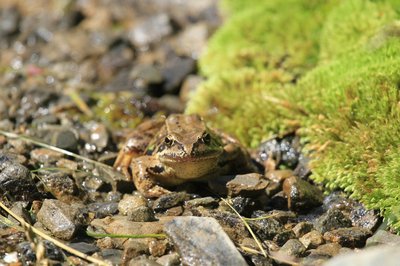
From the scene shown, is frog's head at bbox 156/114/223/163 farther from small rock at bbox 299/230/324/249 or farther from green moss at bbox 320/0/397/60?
green moss at bbox 320/0/397/60

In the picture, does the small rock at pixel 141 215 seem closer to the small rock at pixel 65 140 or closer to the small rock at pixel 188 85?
the small rock at pixel 65 140

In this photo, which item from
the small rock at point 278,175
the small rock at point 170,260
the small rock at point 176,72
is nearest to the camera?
the small rock at point 170,260

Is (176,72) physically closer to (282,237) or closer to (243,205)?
(243,205)

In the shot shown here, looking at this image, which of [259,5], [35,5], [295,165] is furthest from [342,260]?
[35,5]

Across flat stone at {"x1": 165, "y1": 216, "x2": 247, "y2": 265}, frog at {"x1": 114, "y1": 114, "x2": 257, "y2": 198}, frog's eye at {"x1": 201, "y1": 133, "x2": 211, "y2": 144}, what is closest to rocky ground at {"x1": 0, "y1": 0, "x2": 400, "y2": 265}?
flat stone at {"x1": 165, "y1": 216, "x2": 247, "y2": 265}

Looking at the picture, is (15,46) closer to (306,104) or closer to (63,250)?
(306,104)

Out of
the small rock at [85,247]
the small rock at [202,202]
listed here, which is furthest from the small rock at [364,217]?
the small rock at [85,247]
